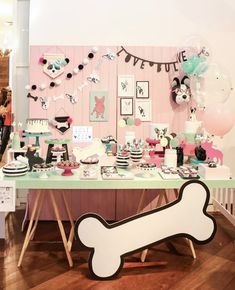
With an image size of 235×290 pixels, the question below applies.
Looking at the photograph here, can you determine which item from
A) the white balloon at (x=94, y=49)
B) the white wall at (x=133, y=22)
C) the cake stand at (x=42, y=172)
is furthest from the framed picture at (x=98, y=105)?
the cake stand at (x=42, y=172)

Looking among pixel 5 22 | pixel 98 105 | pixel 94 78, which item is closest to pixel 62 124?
pixel 98 105

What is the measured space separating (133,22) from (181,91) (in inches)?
32.9

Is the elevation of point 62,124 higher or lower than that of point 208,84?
lower

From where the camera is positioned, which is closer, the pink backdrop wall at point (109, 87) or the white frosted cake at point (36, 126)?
the white frosted cake at point (36, 126)

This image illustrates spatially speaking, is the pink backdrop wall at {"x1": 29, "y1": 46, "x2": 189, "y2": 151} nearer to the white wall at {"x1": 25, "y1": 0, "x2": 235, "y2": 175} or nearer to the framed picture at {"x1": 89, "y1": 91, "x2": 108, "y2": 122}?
the framed picture at {"x1": 89, "y1": 91, "x2": 108, "y2": 122}

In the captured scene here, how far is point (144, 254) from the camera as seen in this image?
2.63m

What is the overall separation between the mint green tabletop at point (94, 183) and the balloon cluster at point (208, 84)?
491 mm

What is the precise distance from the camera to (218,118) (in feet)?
8.70

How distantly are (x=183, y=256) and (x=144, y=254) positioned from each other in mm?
330

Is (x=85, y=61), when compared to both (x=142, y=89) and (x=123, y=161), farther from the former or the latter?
(x=123, y=161)

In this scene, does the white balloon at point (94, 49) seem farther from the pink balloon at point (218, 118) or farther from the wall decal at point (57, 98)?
the pink balloon at point (218, 118)

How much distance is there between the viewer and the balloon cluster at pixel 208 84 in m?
2.68

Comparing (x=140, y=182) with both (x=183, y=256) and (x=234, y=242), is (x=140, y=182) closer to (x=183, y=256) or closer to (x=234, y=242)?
(x=183, y=256)

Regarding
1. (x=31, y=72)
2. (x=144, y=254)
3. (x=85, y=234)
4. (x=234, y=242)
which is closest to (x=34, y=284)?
(x=85, y=234)
